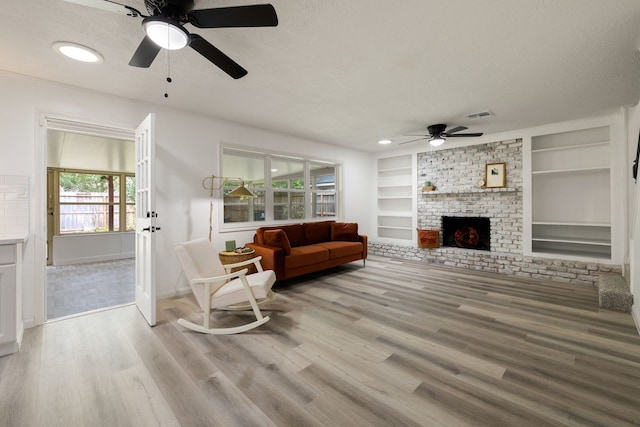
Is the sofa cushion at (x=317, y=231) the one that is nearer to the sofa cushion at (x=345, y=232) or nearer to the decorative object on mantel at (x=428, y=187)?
the sofa cushion at (x=345, y=232)

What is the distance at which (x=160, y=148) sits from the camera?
3641mm

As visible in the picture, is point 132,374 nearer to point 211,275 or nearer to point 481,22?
point 211,275

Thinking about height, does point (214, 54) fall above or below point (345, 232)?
above

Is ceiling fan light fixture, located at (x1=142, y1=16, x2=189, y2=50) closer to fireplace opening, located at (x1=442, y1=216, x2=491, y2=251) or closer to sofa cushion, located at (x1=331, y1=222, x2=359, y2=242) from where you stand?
sofa cushion, located at (x1=331, y1=222, x2=359, y2=242)

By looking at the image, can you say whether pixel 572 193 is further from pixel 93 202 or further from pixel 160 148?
pixel 93 202

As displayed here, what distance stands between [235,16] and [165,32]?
18.2 inches

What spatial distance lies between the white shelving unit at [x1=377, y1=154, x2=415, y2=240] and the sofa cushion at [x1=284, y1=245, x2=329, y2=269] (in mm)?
2834

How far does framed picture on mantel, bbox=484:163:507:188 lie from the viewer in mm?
5043

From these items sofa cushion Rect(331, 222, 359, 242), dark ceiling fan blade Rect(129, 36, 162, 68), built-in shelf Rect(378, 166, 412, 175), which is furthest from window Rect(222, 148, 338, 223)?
dark ceiling fan blade Rect(129, 36, 162, 68)

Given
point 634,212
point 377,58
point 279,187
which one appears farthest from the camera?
point 279,187

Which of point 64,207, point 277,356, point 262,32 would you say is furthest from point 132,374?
point 64,207

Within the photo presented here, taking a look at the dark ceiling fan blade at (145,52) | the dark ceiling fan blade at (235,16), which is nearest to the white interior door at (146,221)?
the dark ceiling fan blade at (145,52)

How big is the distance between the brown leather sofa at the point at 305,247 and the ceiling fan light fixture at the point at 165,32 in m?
2.73

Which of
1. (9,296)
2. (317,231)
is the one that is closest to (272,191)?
(317,231)
